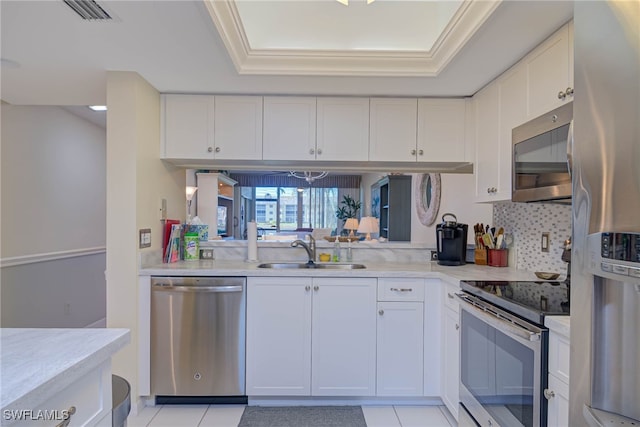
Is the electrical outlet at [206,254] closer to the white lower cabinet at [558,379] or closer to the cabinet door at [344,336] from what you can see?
the cabinet door at [344,336]

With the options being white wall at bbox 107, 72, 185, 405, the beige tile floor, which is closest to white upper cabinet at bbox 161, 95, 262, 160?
white wall at bbox 107, 72, 185, 405

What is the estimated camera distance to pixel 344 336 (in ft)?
7.48

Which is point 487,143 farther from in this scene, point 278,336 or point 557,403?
point 278,336

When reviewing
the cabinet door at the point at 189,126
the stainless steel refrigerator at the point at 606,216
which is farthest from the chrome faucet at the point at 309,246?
the stainless steel refrigerator at the point at 606,216

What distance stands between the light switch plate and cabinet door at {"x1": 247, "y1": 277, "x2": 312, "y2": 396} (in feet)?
2.53

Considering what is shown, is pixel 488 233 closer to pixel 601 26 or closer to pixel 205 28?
pixel 601 26

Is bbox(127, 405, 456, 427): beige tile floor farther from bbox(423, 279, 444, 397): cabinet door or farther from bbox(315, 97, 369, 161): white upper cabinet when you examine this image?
bbox(315, 97, 369, 161): white upper cabinet

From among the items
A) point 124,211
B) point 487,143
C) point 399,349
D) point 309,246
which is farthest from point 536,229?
point 124,211

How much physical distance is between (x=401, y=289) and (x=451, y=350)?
477 millimetres

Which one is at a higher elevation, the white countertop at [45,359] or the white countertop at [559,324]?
the white countertop at [45,359]

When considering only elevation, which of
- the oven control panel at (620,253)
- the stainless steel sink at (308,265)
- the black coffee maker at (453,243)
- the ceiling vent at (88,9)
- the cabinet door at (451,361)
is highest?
the ceiling vent at (88,9)

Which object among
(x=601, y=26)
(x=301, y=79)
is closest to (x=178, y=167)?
(x=301, y=79)

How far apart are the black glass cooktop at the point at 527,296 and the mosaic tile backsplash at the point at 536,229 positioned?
13.6 inches

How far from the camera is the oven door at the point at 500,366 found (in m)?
1.27
